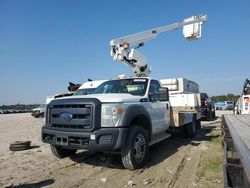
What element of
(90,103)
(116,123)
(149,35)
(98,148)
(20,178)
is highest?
(149,35)

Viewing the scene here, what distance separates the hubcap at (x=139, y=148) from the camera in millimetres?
5746

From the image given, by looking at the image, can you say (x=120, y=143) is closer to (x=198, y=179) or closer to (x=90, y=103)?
(x=90, y=103)

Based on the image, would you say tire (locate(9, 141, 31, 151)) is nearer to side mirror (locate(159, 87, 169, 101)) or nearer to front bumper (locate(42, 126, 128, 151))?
front bumper (locate(42, 126, 128, 151))

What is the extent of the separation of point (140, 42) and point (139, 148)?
7726 millimetres

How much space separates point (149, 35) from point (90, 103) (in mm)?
8526

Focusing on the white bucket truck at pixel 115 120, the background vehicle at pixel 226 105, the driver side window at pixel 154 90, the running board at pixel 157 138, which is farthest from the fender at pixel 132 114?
the background vehicle at pixel 226 105

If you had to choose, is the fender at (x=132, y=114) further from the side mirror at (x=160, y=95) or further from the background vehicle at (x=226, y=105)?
the background vehicle at (x=226, y=105)

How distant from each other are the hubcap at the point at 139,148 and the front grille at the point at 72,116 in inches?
46.2

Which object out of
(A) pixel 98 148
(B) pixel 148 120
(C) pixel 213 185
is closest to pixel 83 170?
(A) pixel 98 148

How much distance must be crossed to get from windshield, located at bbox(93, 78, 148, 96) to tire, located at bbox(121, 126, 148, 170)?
4.05 feet

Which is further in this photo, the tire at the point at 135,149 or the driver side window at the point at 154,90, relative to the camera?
the driver side window at the point at 154,90

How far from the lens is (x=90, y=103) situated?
530 centimetres

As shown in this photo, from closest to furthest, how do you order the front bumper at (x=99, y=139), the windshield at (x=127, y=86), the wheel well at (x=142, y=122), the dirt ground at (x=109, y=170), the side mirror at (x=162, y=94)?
the dirt ground at (x=109, y=170), the front bumper at (x=99, y=139), the wheel well at (x=142, y=122), the windshield at (x=127, y=86), the side mirror at (x=162, y=94)

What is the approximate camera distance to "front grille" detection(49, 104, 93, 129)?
531cm
